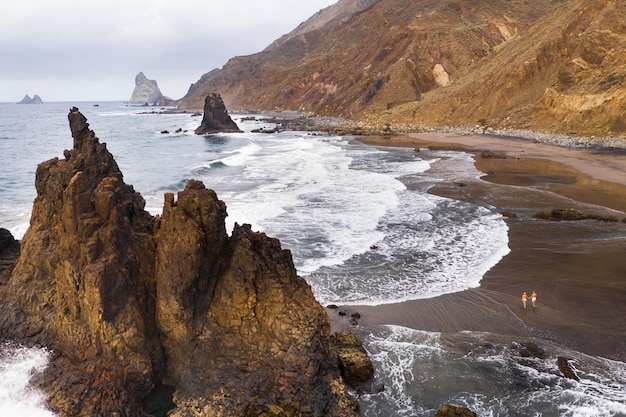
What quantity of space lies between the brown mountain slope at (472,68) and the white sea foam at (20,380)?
58005 millimetres

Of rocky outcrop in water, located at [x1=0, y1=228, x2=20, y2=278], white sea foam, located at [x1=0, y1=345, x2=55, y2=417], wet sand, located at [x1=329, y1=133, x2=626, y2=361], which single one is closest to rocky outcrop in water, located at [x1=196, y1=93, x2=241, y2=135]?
wet sand, located at [x1=329, y1=133, x2=626, y2=361]

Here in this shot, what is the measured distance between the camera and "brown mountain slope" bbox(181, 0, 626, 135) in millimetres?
60094

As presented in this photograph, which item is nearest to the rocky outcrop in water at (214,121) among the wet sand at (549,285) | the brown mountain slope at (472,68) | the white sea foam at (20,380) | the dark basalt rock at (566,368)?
the brown mountain slope at (472,68)

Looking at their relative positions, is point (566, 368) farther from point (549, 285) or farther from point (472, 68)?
point (472, 68)

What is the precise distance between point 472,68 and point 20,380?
295 ft

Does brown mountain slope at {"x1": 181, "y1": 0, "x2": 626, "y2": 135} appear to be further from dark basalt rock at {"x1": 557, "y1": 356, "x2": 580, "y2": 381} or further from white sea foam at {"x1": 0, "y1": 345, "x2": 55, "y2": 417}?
white sea foam at {"x1": 0, "y1": 345, "x2": 55, "y2": 417}

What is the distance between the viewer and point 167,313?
8.96 meters

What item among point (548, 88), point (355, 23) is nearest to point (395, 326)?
point (548, 88)

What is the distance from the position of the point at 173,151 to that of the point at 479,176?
40068 millimetres

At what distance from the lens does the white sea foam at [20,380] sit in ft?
26.5

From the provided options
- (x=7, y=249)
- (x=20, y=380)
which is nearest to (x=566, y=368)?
(x=20, y=380)

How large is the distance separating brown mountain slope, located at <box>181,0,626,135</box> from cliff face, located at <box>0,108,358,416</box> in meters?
54.6

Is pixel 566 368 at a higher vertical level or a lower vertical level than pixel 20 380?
lower

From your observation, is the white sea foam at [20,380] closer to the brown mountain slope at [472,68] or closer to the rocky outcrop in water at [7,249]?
the rocky outcrop in water at [7,249]
